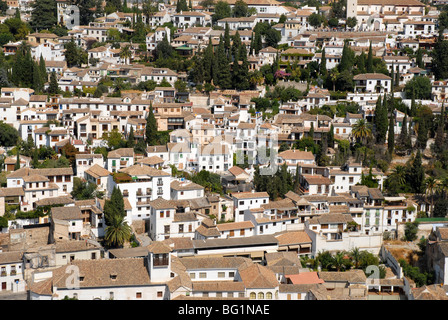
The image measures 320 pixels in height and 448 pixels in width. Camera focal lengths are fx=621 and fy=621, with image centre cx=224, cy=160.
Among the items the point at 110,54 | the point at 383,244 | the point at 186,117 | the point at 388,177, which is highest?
the point at 110,54

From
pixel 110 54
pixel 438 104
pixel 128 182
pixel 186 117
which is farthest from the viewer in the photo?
pixel 110 54

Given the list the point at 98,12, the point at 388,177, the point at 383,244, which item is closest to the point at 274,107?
the point at 388,177

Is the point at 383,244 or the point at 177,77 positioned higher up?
the point at 177,77

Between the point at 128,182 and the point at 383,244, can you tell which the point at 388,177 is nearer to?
the point at 383,244

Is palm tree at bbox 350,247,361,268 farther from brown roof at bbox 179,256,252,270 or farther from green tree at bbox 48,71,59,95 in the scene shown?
green tree at bbox 48,71,59,95

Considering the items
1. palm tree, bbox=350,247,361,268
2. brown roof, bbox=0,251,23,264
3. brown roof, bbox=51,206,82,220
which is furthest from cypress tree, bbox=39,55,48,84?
palm tree, bbox=350,247,361,268

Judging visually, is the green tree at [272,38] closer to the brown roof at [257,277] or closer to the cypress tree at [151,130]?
the cypress tree at [151,130]

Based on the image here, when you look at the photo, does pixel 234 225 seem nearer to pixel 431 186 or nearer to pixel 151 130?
pixel 151 130
